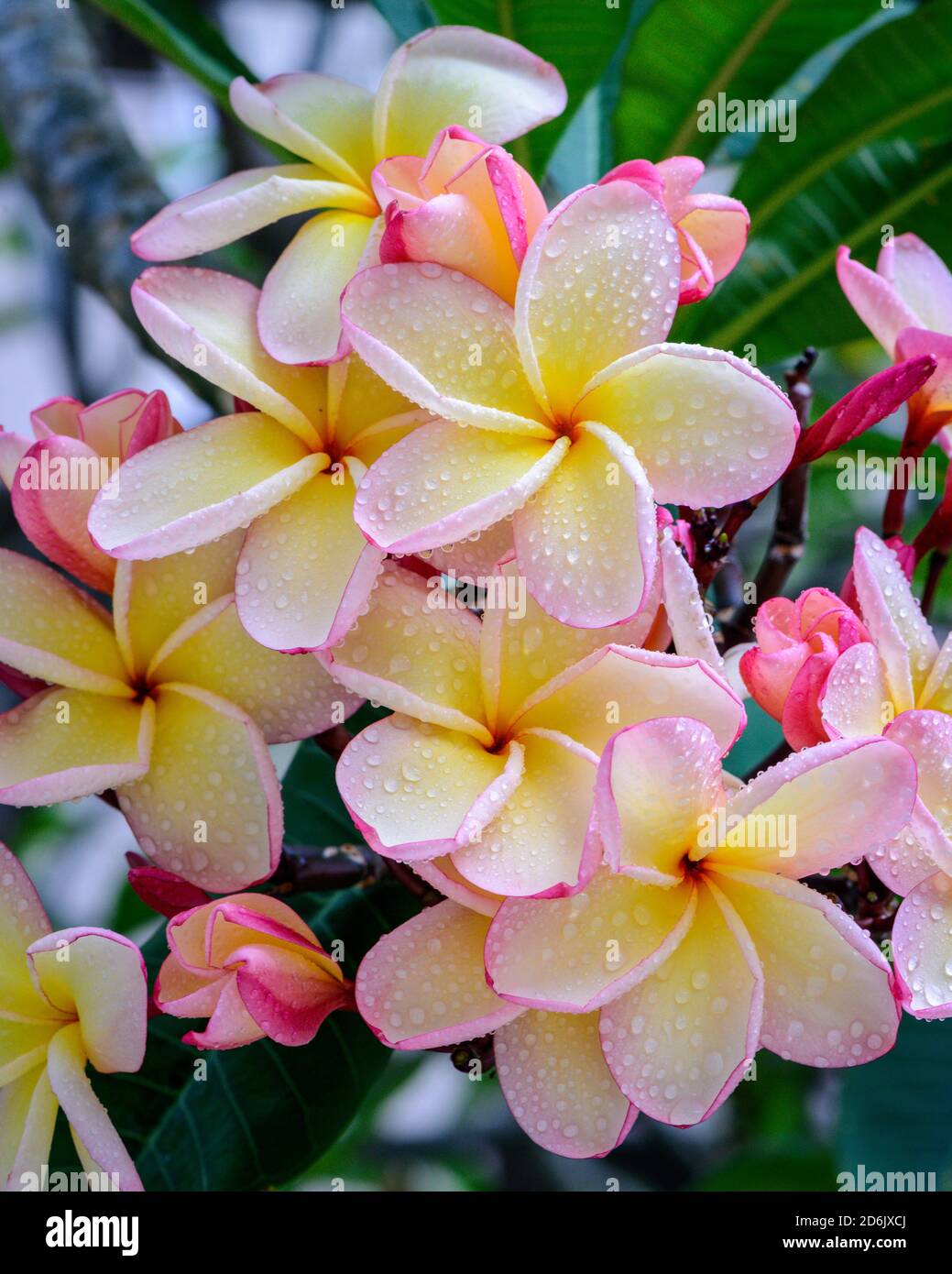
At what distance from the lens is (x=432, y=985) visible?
609mm

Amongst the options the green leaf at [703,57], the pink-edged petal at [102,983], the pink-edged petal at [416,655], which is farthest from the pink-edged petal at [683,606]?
the green leaf at [703,57]

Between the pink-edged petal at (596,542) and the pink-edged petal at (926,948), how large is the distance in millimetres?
198

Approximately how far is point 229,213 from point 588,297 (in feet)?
0.80

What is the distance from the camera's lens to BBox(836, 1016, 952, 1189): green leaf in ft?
3.83

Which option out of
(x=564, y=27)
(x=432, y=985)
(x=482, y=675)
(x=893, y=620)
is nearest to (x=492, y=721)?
(x=482, y=675)

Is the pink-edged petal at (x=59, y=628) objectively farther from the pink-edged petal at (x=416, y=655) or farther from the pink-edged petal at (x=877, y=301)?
the pink-edged petal at (x=877, y=301)

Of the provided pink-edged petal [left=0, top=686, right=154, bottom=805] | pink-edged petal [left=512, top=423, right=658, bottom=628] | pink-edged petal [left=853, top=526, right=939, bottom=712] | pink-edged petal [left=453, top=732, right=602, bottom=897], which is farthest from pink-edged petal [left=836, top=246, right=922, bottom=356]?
pink-edged petal [left=0, top=686, right=154, bottom=805]

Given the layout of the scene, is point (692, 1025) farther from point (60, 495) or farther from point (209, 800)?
point (60, 495)

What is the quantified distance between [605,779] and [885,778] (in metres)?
0.13

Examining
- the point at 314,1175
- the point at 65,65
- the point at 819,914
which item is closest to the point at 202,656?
the point at 819,914

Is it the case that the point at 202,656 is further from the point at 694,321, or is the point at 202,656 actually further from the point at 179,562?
the point at 694,321

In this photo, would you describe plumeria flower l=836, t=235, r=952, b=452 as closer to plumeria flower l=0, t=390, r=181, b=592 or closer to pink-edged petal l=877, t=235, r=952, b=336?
pink-edged petal l=877, t=235, r=952, b=336

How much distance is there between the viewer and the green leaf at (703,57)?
1.12 metres

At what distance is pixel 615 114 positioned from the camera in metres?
1.20
